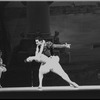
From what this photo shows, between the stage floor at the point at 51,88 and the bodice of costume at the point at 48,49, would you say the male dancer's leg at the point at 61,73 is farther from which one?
the bodice of costume at the point at 48,49

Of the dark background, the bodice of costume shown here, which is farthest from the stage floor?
the bodice of costume

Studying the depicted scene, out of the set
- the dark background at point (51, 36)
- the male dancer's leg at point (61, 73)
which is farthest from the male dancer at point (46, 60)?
the dark background at point (51, 36)

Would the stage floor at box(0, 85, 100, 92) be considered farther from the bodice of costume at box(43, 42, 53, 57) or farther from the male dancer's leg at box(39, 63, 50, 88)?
the bodice of costume at box(43, 42, 53, 57)

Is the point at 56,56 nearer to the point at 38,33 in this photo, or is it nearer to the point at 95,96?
the point at 38,33

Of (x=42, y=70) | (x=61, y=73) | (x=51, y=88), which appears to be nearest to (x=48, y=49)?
(x=42, y=70)

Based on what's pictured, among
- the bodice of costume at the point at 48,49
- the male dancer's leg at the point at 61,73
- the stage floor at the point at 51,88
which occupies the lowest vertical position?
the stage floor at the point at 51,88

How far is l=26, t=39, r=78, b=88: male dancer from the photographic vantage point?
4918 millimetres

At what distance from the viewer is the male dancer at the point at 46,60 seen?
16.1 ft

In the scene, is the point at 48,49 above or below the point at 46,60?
above

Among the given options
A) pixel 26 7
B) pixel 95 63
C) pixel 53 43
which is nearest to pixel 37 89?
pixel 53 43

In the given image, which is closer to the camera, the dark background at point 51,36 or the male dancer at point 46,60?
the male dancer at point 46,60

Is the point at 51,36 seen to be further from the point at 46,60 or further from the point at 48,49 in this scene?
the point at 46,60

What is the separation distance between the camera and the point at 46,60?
4.91m

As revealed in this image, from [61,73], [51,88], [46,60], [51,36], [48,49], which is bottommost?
[51,88]
